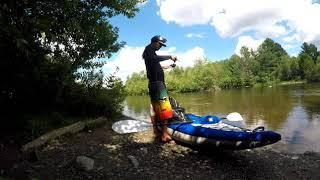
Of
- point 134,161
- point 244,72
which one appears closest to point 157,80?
point 134,161

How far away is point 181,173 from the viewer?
8.07 metres

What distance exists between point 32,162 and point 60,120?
11.3ft

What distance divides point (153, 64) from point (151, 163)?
2.60 m

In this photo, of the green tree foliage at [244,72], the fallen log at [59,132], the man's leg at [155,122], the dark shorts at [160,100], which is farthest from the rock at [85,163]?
the green tree foliage at [244,72]

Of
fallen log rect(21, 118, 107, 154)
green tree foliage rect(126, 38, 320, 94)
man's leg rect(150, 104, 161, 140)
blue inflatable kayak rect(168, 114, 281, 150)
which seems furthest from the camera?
green tree foliage rect(126, 38, 320, 94)

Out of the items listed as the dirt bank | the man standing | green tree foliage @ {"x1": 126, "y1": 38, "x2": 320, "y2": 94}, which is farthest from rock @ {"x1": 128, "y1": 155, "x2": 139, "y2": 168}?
green tree foliage @ {"x1": 126, "y1": 38, "x2": 320, "y2": 94}

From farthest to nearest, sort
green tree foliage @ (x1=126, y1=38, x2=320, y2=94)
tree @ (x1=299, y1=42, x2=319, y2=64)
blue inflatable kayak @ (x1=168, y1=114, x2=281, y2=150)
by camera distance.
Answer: tree @ (x1=299, y1=42, x2=319, y2=64) → green tree foliage @ (x1=126, y1=38, x2=320, y2=94) → blue inflatable kayak @ (x1=168, y1=114, x2=281, y2=150)

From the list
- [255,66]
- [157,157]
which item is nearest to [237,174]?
[157,157]

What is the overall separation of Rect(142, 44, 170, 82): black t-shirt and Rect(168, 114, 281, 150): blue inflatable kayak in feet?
5.10

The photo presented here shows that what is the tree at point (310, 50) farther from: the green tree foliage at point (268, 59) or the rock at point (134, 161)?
the rock at point (134, 161)

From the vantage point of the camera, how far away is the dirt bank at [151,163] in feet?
25.1

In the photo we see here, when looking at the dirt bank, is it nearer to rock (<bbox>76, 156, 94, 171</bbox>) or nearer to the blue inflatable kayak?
rock (<bbox>76, 156, 94, 171</bbox>)

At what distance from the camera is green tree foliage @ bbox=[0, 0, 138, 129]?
9461 mm

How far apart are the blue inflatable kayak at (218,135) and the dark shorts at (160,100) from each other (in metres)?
0.65
